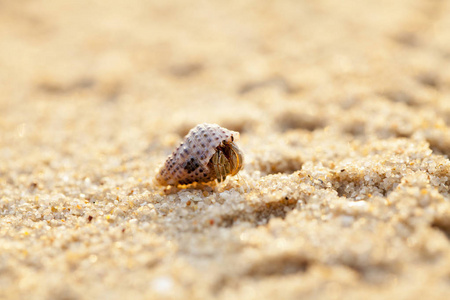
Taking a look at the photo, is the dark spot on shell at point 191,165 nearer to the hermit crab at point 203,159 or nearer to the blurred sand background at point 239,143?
the hermit crab at point 203,159

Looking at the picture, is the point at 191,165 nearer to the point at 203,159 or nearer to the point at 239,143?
the point at 203,159

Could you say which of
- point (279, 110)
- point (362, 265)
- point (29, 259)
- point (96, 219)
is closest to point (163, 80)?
point (279, 110)

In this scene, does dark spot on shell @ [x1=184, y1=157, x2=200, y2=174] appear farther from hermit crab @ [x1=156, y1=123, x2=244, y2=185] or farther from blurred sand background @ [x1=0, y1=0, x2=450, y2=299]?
blurred sand background @ [x1=0, y1=0, x2=450, y2=299]

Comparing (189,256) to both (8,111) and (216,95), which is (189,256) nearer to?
(216,95)

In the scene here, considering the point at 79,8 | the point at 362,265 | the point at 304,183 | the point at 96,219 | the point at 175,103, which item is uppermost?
the point at 79,8

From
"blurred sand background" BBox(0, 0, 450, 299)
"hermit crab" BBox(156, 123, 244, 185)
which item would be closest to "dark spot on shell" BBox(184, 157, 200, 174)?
"hermit crab" BBox(156, 123, 244, 185)

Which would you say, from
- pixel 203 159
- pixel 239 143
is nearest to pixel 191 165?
pixel 203 159
